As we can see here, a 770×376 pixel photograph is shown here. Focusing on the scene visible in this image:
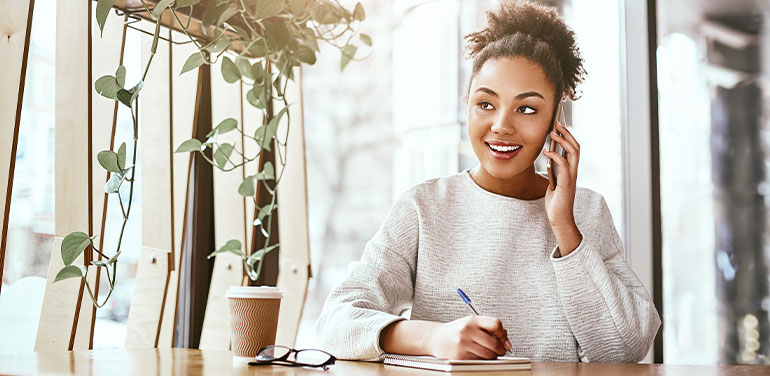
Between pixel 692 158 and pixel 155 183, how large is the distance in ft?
4.75

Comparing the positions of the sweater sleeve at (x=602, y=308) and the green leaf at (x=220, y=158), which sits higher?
the green leaf at (x=220, y=158)

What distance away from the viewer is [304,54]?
1.63 metres

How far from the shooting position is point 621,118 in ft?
6.80

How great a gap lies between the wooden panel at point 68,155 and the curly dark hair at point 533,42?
737 millimetres

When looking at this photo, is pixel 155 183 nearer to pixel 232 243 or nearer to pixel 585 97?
pixel 232 243

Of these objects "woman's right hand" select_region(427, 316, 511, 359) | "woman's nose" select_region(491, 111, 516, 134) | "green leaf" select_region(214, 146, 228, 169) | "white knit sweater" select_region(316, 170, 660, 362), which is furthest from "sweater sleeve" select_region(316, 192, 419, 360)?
"green leaf" select_region(214, 146, 228, 169)

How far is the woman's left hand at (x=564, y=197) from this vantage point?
132 centimetres

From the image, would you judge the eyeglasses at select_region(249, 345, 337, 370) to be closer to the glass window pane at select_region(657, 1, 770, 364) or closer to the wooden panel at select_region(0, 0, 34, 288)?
the wooden panel at select_region(0, 0, 34, 288)

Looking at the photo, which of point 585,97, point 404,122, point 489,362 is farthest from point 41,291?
point 585,97

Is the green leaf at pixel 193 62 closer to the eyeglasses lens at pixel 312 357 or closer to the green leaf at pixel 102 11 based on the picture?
the green leaf at pixel 102 11

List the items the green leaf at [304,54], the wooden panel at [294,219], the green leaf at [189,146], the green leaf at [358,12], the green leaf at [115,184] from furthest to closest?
1. the wooden panel at [294,219]
2. the green leaf at [358,12]
3. the green leaf at [304,54]
4. the green leaf at [189,146]
5. the green leaf at [115,184]

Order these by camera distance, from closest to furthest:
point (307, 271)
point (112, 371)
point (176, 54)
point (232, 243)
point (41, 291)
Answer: point (112, 371), point (41, 291), point (232, 243), point (176, 54), point (307, 271)

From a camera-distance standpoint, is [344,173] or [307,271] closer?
[307,271]

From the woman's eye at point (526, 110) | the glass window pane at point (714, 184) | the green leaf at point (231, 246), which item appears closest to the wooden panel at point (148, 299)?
the green leaf at point (231, 246)
